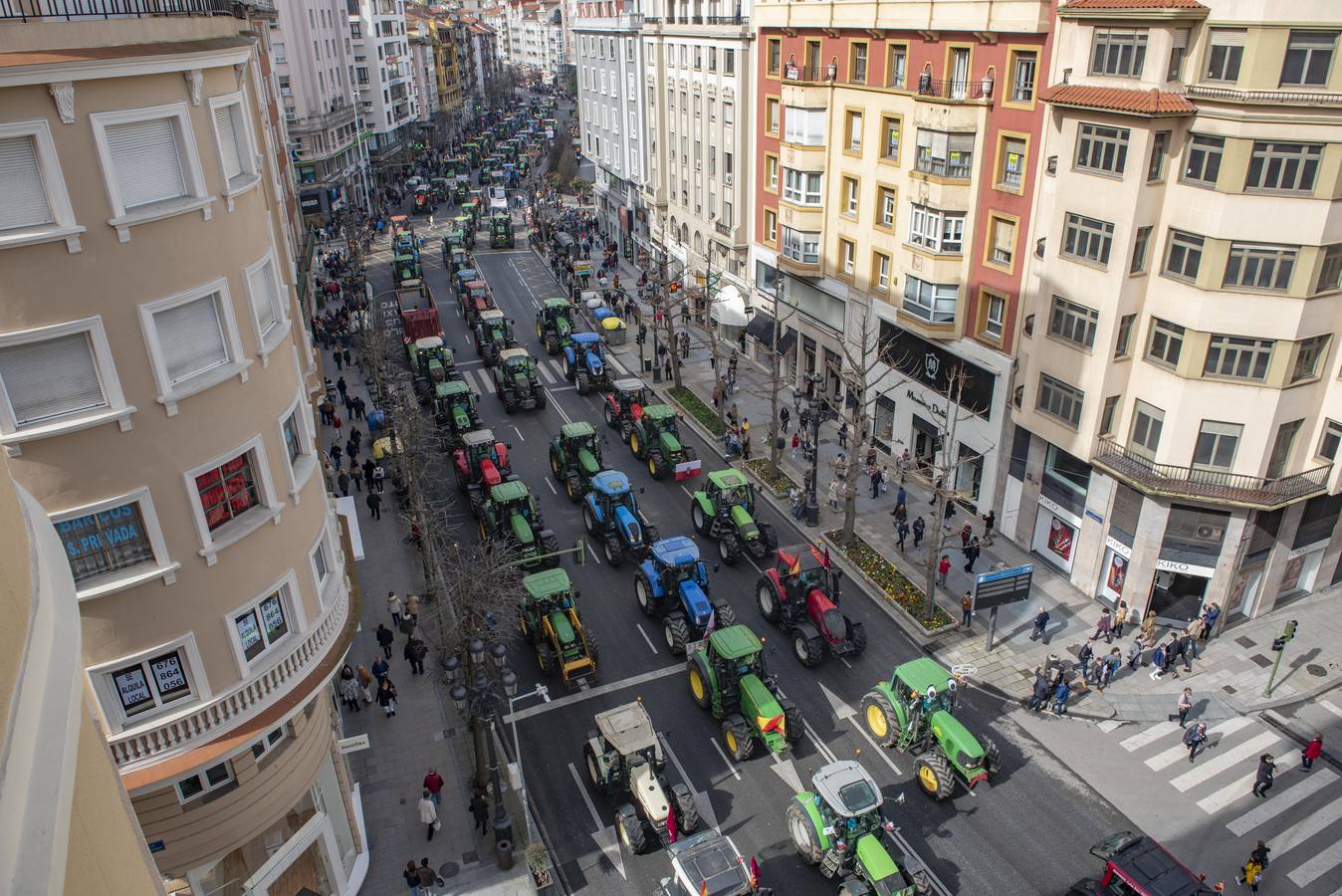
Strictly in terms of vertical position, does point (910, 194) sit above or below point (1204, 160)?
below

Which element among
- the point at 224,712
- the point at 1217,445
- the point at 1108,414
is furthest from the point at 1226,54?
the point at 224,712

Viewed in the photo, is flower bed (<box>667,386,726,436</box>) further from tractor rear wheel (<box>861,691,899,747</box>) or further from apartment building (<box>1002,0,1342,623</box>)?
tractor rear wheel (<box>861,691,899,747</box>)

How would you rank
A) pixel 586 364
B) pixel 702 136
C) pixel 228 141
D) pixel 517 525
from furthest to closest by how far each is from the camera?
pixel 702 136 → pixel 586 364 → pixel 517 525 → pixel 228 141

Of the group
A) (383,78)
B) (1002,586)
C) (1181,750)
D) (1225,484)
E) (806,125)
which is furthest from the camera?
(383,78)

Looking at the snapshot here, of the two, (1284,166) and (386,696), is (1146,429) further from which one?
(386,696)

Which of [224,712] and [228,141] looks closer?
[228,141]

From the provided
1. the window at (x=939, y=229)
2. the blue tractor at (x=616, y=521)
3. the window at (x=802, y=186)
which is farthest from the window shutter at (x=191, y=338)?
the window at (x=802, y=186)

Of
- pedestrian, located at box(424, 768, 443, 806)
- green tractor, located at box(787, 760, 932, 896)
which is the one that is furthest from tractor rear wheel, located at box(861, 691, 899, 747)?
pedestrian, located at box(424, 768, 443, 806)
